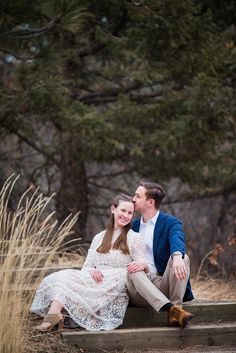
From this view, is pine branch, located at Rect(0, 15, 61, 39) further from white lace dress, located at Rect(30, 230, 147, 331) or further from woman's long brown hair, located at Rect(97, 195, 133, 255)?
white lace dress, located at Rect(30, 230, 147, 331)

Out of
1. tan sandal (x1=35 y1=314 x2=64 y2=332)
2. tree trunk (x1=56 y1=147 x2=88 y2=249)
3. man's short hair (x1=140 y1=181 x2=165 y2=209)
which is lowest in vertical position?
tree trunk (x1=56 y1=147 x2=88 y2=249)

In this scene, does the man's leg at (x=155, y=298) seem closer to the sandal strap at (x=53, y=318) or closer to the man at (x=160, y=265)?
the man at (x=160, y=265)

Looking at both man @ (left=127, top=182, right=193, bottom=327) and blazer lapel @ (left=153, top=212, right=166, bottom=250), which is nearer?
man @ (left=127, top=182, right=193, bottom=327)

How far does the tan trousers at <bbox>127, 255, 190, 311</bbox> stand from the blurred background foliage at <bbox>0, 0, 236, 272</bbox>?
9.16 ft

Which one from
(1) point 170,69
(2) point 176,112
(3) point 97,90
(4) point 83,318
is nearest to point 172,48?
(1) point 170,69

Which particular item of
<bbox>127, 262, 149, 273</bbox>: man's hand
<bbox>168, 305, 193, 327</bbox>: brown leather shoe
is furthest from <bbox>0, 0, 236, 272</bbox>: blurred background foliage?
<bbox>168, 305, 193, 327</bbox>: brown leather shoe

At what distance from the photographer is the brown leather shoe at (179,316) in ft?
17.7

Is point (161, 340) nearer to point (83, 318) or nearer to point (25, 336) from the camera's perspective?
point (83, 318)

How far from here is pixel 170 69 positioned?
9070mm

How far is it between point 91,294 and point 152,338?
583 millimetres

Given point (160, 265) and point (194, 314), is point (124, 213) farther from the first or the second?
point (194, 314)

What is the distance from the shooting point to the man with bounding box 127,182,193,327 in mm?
5398

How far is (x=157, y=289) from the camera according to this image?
5.42 m

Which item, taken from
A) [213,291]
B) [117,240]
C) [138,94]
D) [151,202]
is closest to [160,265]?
[117,240]
